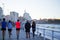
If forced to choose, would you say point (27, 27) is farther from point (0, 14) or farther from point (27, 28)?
point (0, 14)

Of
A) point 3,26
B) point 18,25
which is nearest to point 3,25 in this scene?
point 3,26

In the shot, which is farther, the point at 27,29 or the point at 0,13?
the point at 0,13

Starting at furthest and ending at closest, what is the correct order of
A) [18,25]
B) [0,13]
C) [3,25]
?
[0,13] → [18,25] → [3,25]

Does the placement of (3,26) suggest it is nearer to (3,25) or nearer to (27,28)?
(3,25)

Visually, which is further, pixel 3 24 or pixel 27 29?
pixel 27 29

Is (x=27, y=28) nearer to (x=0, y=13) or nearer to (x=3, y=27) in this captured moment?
(x=3, y=27)

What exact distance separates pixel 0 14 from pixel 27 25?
91.1m

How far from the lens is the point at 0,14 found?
109 metres

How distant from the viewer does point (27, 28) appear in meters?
19.0

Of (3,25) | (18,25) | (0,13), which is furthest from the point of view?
(0,13)

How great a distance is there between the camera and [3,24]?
1741cm

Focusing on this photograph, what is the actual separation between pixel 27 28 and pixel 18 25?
95cm

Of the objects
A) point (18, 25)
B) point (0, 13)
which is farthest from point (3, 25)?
point (0, 13)

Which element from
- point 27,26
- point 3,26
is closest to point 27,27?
point 27,26
